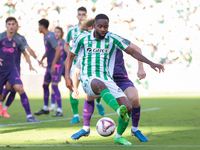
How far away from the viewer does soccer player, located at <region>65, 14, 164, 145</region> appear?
4145mm

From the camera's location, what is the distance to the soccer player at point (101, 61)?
414 centimetres

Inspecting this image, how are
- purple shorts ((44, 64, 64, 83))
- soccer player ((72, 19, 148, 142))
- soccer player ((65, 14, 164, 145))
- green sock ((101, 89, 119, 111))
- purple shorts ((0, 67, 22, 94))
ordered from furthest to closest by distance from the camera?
purple shorts ((44, 64, 64, 83)) → purple shorts ((0, 67, 22, 94)) → soccer player ((72, 19, 148, 142)) → soccer player ((65, 14, 164, 145)) → green sock ((101, 89, 119, 111))

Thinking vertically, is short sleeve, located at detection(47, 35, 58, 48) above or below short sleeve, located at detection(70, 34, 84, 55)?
above

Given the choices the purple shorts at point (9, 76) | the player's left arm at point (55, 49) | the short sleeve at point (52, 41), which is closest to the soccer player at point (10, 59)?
the purple shorts at point (9, 76)

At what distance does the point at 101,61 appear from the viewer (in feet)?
14.3

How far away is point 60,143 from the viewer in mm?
4266

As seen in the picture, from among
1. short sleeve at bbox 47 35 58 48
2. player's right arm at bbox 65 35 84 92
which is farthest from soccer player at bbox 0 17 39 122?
player's right arm at bbox 65 35 84 92

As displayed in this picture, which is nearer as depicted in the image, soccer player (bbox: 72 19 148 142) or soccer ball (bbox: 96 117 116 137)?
soccer ball (bbox: 96 117 116 137)

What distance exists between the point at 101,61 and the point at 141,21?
17.6 m

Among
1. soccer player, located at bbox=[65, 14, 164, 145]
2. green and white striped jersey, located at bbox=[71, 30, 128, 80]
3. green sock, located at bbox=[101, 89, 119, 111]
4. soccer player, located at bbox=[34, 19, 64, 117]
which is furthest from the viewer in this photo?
soccer player, located at bbox=[34, 19, 64, 117]

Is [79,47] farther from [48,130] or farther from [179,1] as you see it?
[179,1]

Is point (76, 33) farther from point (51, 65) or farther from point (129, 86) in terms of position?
point (129, 86)

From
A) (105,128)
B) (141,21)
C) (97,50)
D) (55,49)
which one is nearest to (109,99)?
(105,128)

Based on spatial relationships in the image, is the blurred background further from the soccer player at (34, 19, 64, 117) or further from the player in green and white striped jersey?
the player in green and white striped jersey
